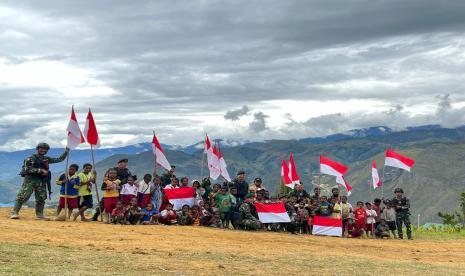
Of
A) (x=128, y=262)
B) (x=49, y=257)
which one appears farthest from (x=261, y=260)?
(x=49, y=257)

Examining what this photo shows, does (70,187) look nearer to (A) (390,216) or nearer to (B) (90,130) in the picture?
(B) (90,130)

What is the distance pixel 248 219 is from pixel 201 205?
242 cm

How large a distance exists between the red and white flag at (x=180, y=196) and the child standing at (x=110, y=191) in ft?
8.27

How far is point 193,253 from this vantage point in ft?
62.3

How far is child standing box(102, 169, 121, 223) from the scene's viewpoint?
26.8m

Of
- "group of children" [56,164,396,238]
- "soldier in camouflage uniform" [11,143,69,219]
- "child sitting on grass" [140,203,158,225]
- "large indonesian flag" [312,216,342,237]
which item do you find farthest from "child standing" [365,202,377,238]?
"soldier in camouflage uniform" [11,143,69,219]

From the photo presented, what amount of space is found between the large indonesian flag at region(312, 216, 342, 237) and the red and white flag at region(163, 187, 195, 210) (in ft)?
21.2

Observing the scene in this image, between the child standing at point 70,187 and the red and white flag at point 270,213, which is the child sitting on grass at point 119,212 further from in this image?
the red and white flag at point 270,213

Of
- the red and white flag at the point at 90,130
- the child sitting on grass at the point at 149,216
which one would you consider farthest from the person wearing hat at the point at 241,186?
the red and white flag at the point at 90,130

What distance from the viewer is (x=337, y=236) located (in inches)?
1187

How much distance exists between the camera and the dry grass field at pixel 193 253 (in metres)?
15.7

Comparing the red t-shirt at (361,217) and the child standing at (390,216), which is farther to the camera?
the child standing at (390,216)

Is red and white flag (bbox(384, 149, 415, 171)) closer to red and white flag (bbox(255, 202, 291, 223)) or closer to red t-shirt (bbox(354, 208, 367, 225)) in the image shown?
red t-shirt (bbox(354, 208, 367, 225))

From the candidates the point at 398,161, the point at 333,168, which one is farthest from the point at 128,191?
the point at 398,161
